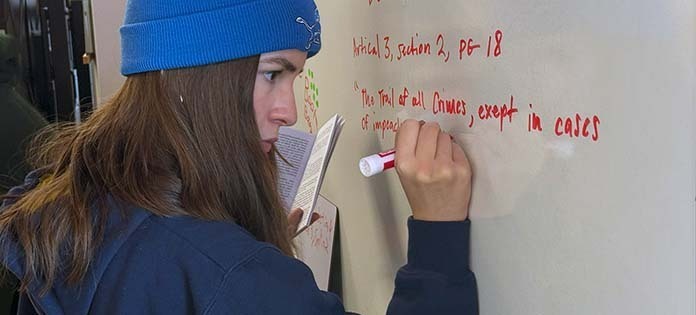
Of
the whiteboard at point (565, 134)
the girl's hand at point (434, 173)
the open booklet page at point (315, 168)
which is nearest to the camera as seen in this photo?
the whiteboard at point (565, 134)

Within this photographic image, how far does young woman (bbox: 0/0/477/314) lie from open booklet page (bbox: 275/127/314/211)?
261 millimetres

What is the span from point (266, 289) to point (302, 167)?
1.46ft

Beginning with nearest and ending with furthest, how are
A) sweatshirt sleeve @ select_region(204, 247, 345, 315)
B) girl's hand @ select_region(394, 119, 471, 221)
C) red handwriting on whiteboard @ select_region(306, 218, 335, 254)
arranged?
sweatshirt sleeve @ select_region(204, 247, 345, 315)
girl's hand @ select_region(394, 119, 471, 221)
red handwriting on whiteboard @ select_region(306, 218, 335, 254)

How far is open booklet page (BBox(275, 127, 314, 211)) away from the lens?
1016 millimetres

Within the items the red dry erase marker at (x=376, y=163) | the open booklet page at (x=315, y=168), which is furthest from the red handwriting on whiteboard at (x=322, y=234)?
the red dry erase marker at (x=376, y=163)

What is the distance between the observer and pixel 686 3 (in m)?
0.41

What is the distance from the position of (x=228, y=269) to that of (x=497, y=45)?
283 mm

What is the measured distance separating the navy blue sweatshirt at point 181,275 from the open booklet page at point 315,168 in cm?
31

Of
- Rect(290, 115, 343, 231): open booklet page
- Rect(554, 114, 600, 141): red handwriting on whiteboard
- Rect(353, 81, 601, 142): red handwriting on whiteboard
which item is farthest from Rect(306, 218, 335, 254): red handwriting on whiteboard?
Rect(554, 114, 600, 141): red handwriting on whiteboard

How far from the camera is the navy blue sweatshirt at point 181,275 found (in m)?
0.58

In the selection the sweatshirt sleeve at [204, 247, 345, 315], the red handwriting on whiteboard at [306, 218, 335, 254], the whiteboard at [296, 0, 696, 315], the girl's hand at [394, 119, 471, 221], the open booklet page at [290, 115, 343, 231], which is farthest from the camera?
the red handwriting on whiteboard at [306, 218, 335, 254]

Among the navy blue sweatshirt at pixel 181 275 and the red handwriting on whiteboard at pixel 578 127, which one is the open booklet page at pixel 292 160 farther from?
the red handwriting on whiteboard at pixel 578 127

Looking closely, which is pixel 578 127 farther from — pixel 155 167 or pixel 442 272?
pixel 155 167

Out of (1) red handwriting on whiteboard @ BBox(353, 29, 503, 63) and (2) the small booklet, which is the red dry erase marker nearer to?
(1) red handwriting on whiteboard @ BBox(353, 29, 503, 63)
